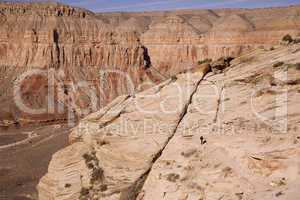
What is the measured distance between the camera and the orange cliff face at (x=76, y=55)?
7088cm

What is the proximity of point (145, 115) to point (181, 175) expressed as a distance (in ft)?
9.88

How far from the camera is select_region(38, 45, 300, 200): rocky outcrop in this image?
1377cm

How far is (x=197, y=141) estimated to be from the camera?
1564cm

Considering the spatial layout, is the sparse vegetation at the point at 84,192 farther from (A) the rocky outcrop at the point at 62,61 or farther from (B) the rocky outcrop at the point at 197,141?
(A) the rocky outcrop at the point at 62,61

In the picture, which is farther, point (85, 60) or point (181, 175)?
point (85, 60)

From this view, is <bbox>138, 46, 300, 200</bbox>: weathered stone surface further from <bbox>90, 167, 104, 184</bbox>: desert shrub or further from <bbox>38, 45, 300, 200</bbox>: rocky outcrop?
<bbox>90, 167, 104, 184</bbox>: desert shrub

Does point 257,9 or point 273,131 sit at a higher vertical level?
point 257,9

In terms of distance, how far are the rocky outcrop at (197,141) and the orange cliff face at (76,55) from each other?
44.0 m

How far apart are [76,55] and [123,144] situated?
65988 mm

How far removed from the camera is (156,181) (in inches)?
606

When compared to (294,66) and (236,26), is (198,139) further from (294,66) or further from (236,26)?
(236,26)

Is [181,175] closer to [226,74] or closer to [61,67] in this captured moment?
[226,74]

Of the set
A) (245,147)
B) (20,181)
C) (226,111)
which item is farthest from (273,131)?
(20,181)

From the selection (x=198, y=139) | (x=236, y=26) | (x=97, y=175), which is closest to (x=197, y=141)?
(x=198, y=139)
